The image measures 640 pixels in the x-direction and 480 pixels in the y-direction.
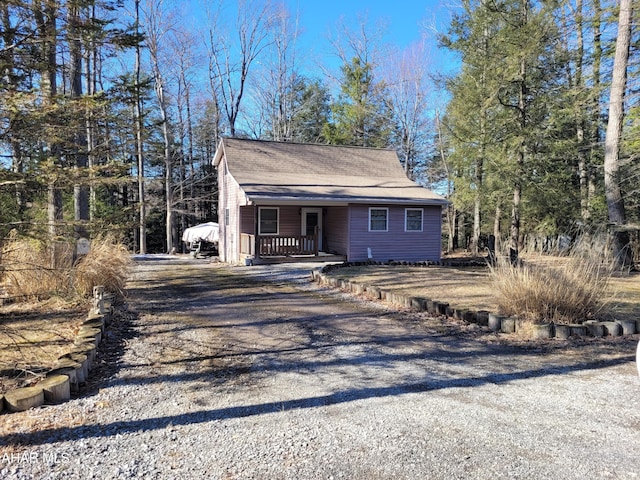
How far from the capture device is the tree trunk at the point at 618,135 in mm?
11859

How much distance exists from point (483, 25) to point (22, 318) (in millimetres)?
18589

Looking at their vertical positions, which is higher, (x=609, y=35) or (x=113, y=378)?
(x=609, y=35)

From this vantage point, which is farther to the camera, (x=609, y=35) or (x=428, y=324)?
(x=609, y=35)

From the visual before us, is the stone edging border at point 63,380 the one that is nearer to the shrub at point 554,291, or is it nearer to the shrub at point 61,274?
the shrub at point 61,274

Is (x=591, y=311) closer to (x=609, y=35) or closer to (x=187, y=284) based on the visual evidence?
(x=187, y=284)

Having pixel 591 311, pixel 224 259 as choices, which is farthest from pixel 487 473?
pixel 224 259

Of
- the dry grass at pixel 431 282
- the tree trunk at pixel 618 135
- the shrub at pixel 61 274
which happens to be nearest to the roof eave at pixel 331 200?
the dry grass at pixel 431 282

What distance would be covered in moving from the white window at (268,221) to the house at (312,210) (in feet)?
0.13

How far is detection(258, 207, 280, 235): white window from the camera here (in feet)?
54.7

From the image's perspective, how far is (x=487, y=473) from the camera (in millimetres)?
2451

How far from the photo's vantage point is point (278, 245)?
15742 millimetres

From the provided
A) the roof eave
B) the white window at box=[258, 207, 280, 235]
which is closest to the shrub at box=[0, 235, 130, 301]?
the roof eave

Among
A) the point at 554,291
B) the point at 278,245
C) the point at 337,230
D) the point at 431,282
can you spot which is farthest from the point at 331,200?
the point at 554,291

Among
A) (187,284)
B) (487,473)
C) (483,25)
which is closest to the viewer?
(487,473)
